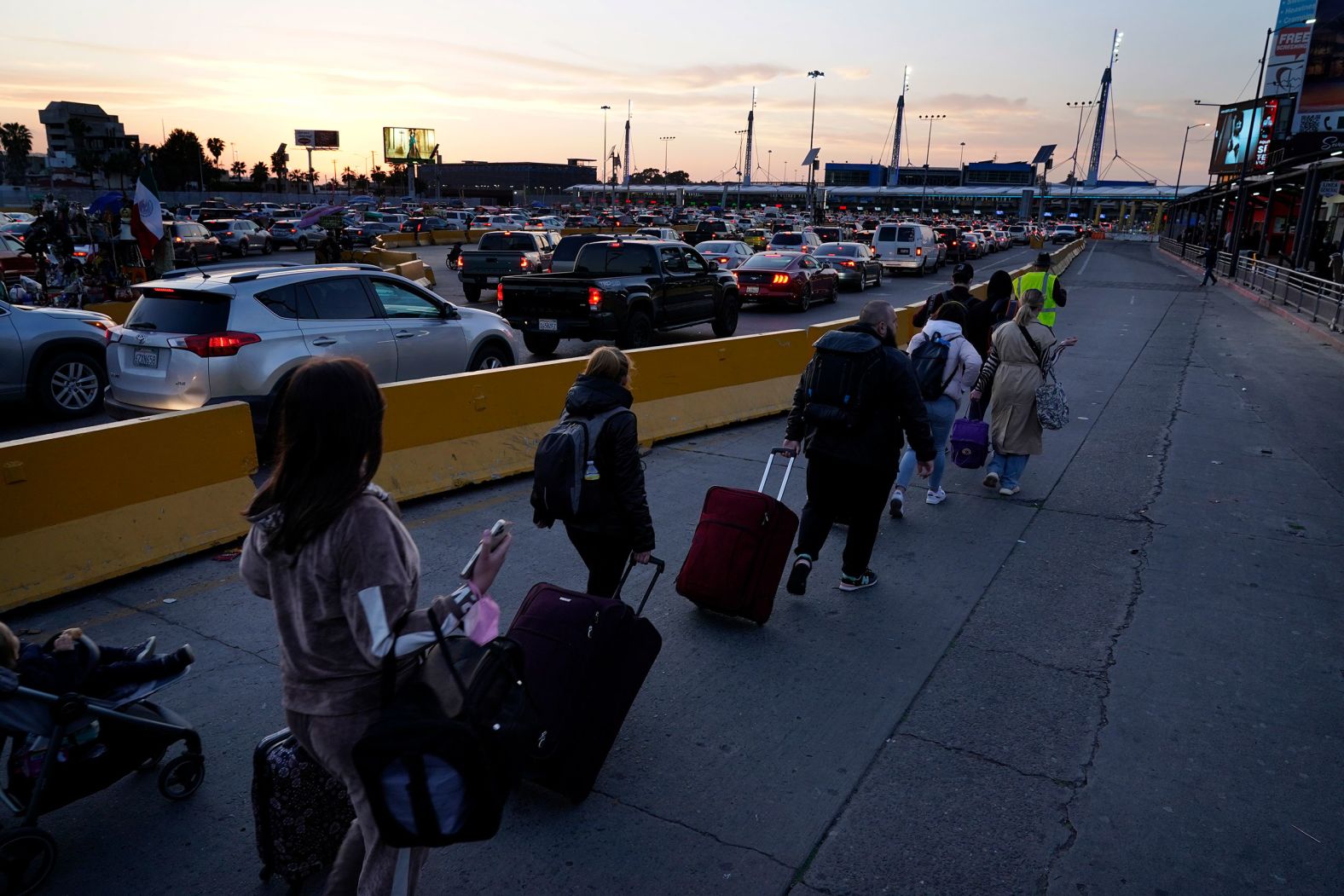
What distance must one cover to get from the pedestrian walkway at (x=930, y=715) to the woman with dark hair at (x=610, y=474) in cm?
87

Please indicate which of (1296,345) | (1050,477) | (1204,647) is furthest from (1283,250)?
(1204,647)

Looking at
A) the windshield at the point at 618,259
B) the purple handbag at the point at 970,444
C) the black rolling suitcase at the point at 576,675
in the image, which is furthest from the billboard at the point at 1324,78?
the black rolling suitcase at the point at 576,675

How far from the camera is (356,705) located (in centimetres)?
238

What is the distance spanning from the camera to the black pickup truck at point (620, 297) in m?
13.9

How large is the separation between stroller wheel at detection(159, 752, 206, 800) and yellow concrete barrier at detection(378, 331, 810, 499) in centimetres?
250

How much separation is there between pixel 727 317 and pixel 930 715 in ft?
45.7

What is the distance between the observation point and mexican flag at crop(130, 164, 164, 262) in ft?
44.1

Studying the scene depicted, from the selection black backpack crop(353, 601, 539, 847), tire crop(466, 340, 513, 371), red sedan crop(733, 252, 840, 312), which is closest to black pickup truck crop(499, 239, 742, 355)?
tire crop(466, 340, 513, 371)

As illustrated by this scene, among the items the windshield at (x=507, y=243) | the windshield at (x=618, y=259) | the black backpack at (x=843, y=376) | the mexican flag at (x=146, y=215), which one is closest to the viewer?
the black backpack at (x=843, y=376)

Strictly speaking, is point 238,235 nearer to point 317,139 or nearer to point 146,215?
point 146,215

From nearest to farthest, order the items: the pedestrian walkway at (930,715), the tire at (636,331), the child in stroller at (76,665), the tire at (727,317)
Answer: the child in stroller at (76,665) → the pedestrian walkway at (930,715) → the tire at (636,331) → the tire at (727,317)

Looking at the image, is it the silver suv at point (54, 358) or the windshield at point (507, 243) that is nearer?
the silver suv at point (54, 358)

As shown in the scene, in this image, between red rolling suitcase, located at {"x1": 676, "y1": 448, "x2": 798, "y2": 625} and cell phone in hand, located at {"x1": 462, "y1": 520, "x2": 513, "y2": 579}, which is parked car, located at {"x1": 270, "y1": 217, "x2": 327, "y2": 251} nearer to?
red rolling suitcase, located at {"x1": 676, "y1": 448, "x2": 798, "y2": 625}

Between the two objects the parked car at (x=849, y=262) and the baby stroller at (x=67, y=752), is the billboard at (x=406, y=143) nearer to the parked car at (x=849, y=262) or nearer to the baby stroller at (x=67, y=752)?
the parked car at (x=849, y=262)
